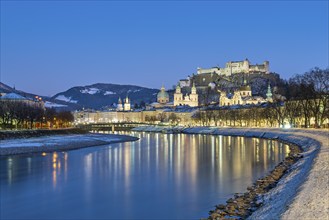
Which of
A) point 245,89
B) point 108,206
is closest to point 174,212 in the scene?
point 108,206

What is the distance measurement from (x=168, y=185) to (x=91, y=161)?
1438 centimetres

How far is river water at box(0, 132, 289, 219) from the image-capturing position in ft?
58.1

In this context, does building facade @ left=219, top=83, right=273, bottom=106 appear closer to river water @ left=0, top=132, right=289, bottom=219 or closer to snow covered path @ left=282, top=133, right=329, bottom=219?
river water @ left=0, top=132, right=289, bottom=219

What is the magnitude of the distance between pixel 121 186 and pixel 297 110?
53.8 metres

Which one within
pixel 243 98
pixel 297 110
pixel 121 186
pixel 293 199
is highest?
pixel 243 98

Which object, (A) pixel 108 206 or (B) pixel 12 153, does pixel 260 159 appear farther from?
(B) pixel 12 153

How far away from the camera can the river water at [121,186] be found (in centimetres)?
1772

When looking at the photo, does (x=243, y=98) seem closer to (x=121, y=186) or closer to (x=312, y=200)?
(x=121, y=186)

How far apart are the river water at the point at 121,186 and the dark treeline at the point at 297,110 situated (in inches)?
1055

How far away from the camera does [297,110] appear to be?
71.6 metres

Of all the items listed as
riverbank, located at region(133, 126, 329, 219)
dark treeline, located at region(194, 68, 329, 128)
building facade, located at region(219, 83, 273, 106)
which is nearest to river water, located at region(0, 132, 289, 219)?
riverbank, located at region(133, 126, 329, 219)

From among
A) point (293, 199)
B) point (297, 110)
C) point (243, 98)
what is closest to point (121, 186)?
point (293, 199)

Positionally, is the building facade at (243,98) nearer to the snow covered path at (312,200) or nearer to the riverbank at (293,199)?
the riverbank at (293,199)

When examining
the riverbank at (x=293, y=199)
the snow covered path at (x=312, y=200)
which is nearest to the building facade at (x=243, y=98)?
the riverbank at (x=293, y=199)
